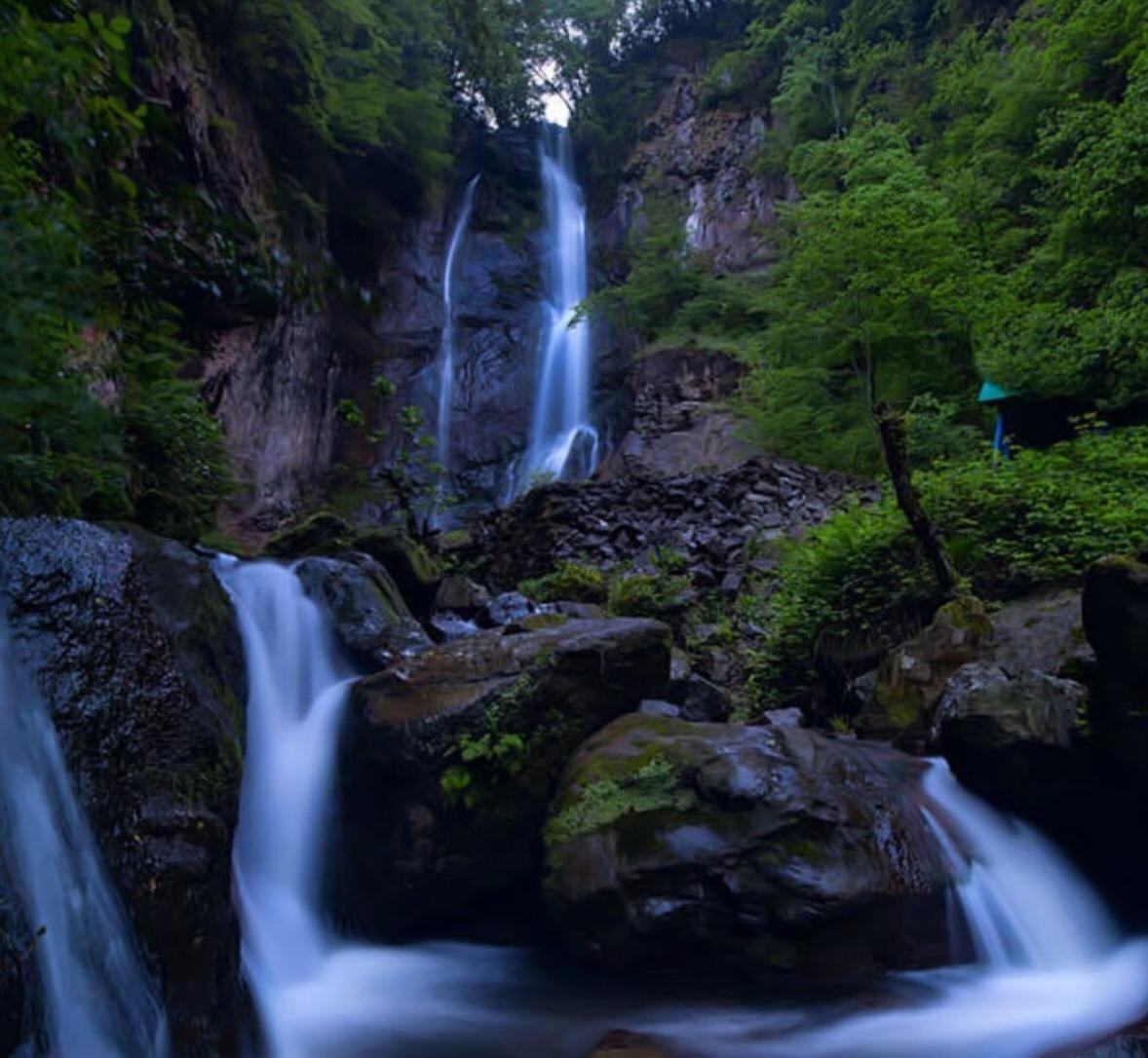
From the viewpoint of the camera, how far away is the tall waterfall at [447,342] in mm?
22219

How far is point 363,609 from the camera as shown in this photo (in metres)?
8.09

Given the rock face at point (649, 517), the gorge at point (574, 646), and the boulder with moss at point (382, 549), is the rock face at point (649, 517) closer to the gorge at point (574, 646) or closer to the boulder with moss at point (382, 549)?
the gorge at point (574, 646)

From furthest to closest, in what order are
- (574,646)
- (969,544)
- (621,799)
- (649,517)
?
(649,517) → (969,544) → (574,646) → (621,799)

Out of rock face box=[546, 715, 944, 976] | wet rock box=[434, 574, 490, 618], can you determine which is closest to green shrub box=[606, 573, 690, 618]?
wet rock box=[434, 574, 490, 618]

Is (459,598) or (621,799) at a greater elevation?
(459,598)

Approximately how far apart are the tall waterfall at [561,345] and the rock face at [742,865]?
45.9 ft

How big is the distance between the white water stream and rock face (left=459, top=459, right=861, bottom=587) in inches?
305

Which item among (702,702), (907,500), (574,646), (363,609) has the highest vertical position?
(907,500)

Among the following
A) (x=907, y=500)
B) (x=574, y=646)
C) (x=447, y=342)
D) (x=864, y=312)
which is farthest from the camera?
(x=447, y=342)

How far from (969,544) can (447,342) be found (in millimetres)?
18245

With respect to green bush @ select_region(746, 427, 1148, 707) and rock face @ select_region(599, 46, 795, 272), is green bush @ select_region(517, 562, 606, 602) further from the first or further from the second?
rock face @ select_region(599, 46, 795, 272)

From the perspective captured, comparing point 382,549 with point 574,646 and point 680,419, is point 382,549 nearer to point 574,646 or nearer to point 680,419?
point 574,646

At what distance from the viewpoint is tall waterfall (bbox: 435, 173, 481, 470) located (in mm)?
22219

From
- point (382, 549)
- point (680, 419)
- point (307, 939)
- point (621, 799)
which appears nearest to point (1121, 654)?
point (621, 799)
